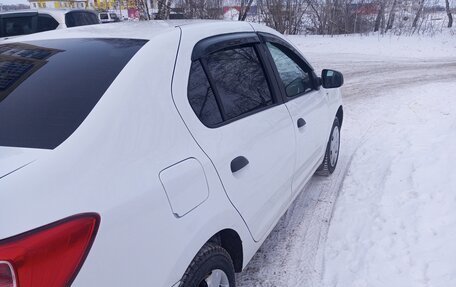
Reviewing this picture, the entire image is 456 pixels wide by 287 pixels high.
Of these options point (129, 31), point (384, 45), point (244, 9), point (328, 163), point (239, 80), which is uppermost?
point (129, 31)

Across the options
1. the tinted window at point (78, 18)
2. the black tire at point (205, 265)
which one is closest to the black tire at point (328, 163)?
the black tire at point (205, 265)

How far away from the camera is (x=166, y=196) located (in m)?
1.74

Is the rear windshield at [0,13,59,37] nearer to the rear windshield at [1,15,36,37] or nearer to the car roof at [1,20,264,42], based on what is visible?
the rear windshield at [1,15,36,37]

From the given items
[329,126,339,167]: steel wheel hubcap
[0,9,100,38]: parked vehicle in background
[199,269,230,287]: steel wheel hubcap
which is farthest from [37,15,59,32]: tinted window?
[199,269,230,287]: steel wheel hubcap

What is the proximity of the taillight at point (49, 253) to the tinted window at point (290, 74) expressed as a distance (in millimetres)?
2182

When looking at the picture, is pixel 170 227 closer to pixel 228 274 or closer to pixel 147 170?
pixel 147 170

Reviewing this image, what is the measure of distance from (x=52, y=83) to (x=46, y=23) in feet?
25.3

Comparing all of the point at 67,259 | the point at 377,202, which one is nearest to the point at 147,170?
the point at 67,259

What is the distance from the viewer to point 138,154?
170 centimetres

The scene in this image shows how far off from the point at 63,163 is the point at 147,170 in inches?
13.5

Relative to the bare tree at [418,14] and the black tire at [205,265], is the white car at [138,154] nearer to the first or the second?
the black tire at [205,265]

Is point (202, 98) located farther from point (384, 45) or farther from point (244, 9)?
point (244, 9)

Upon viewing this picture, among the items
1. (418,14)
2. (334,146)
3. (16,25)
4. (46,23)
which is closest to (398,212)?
(334,146)

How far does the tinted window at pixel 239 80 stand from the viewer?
246 cm
